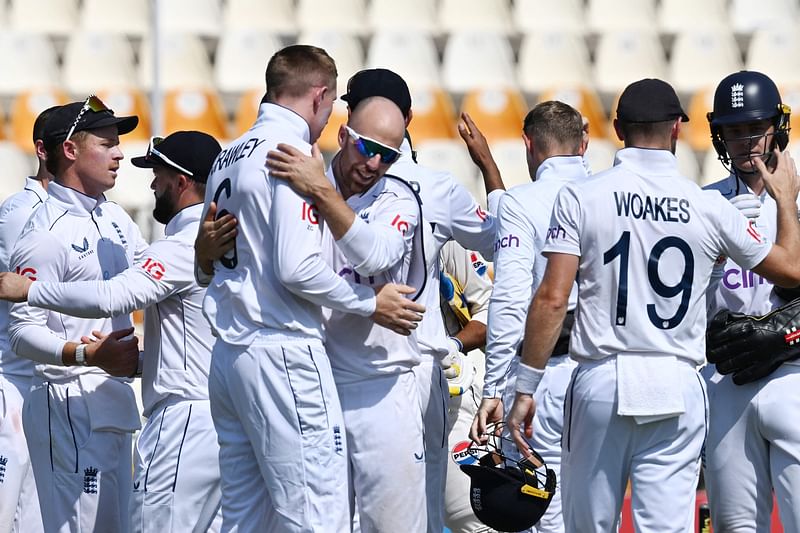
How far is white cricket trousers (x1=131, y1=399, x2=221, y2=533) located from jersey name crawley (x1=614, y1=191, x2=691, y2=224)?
1.99 metres

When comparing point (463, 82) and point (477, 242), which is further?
point (463, 82)

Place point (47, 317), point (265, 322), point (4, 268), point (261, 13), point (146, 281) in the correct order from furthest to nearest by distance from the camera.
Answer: point (261, 13), point (4, 268), point (47, 317), point (146, 281), point (265, 322)

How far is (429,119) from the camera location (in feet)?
44.2

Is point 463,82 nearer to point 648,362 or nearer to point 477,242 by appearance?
point 477,242

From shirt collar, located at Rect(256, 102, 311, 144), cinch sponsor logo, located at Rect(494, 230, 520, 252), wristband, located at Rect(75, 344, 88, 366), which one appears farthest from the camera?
cinch sponsor logo, located at Rect(494, 230, 520, 252)

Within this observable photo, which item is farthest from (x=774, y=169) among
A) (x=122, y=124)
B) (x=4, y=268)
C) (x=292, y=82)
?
(x=4, y=268)

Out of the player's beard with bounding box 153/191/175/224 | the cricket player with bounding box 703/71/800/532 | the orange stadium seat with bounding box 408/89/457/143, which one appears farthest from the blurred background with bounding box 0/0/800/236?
the cricket player with bounding box 703/71/800/532

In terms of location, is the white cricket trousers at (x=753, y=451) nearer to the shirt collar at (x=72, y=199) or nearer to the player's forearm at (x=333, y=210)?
the player's forearm at (x=333, y=210)

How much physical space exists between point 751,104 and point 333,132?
8.36 metres

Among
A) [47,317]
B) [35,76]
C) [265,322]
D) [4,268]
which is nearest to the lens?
[265,322]

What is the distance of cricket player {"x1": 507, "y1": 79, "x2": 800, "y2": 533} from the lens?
4.75 meters

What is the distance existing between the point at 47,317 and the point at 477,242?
2.01m

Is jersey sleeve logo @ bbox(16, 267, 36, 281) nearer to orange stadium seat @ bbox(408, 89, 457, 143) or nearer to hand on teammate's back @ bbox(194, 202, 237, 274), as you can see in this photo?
hand on teammate's back @ bbox(194, 202, 237, 274)

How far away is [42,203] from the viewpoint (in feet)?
19.8
